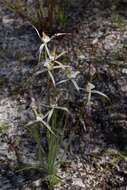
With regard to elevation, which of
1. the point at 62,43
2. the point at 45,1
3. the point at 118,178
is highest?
the point at 45,1

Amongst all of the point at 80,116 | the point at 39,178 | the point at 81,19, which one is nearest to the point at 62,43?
the point at 81,19

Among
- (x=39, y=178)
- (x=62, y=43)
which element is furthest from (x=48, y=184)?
(x=62, y=43)

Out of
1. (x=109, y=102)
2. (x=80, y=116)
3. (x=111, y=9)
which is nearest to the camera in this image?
(x=80, y=116)

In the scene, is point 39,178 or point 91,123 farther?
point 91,123

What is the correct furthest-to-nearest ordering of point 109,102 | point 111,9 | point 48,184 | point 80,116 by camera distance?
point 111,9 < point 109,102 < point 80,116 < point 48,184


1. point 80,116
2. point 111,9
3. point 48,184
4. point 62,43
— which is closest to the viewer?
point 48,184

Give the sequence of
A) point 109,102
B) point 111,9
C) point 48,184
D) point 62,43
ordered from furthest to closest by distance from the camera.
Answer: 1. point 111,9
2. point 62,43
3. point 109,102
4. point 48,184

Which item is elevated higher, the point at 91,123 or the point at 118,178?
the point at 91,123

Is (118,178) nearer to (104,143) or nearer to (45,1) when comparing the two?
(104,143)

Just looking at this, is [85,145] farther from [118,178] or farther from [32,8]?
[32,8]
